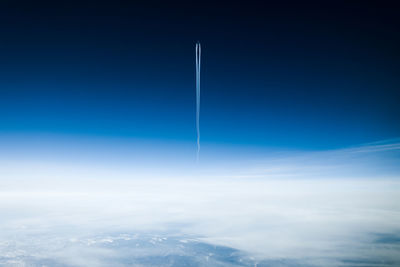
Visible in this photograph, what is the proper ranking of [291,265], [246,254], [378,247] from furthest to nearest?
[378,247] → [246,254] → [291,265]

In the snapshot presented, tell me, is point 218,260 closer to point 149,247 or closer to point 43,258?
point 149,247

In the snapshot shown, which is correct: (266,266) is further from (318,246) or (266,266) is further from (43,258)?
(43,258)

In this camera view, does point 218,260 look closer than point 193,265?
No

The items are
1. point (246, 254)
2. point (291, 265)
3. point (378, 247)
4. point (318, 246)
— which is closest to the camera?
point (291, 265)

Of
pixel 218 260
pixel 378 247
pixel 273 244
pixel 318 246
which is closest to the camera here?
pixel 218 260

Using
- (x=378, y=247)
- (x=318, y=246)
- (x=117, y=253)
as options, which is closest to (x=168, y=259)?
(x=117, y=253)

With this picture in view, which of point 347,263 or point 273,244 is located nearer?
point 347,263

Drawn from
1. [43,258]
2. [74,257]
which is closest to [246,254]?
[74,257]

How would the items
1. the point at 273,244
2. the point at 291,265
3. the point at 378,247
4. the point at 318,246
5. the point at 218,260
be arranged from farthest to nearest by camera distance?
the point at 273,244 < the point at 318,246 < the point at 378,247 < the point at 218,260 < the point at 291,265
